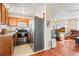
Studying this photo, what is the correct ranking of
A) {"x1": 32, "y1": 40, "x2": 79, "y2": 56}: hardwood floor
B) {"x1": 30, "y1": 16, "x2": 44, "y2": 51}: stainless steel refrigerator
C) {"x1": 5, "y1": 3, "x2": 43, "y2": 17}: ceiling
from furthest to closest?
{"x1": 30, "y1": 16, "x2": 44, "y2": 51}: stainless steel refrigerator < {"x1": 32, "y1": 40, "x2": 79, "y2": 56}: hardwood floor < {"x1": 5, "y1": 3, "x2": 43, "y2": 17}: ceiling

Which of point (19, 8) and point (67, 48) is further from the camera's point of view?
point (67, 48)

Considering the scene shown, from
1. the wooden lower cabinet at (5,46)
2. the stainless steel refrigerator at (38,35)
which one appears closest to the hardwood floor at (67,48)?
the stainless steel refrigerator at (38,35)

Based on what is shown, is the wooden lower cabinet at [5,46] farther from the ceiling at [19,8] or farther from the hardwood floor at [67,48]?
the hardwood floor at [67,48]

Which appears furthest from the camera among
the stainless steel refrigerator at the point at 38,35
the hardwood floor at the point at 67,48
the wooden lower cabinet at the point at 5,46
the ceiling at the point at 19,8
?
the stainless steel refrigerator at the point at 38,35

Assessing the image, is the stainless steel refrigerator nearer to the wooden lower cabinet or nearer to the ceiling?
the ceiling

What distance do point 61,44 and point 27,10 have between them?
3.89ft

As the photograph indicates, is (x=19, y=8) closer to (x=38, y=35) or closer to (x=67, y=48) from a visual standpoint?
(x=38, y=35)

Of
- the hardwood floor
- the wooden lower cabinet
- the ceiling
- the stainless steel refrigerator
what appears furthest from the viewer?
the stainless steel refrigerator

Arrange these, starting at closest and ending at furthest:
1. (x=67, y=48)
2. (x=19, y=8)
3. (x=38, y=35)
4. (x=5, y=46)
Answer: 1. (x=5, y=46)
2. (x=19, y=8)
3. (x=67, y=48)
4. (x=38, y=35)

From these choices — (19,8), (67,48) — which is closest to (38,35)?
(67,48)

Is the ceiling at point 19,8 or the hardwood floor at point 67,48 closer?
the ceiling at point 19,8

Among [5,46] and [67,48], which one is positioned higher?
[5,46]

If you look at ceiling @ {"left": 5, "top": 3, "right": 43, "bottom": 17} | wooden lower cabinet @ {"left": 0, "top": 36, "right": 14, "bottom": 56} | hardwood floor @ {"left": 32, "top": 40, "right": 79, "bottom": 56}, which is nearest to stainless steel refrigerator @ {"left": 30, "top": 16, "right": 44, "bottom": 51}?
hardwood floor @ {"left": 32, "top": 40, "right": 79, "bottom": 56}

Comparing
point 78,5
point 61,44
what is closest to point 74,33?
point 61,44
